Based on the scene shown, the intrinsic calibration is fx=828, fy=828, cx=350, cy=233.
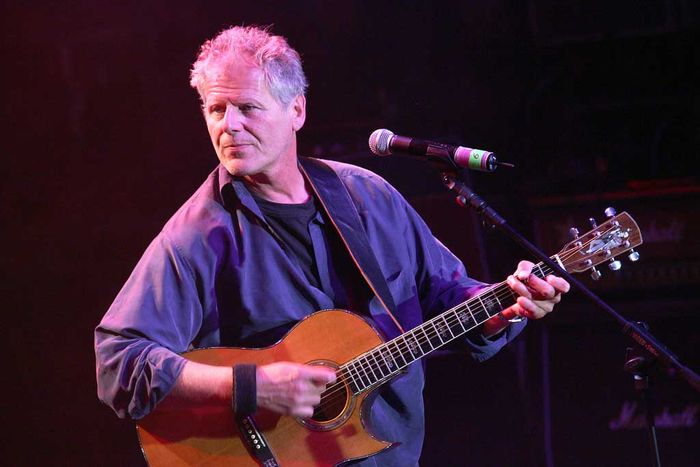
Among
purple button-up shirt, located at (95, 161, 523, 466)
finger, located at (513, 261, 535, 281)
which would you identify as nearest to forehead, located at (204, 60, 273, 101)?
purple button-up shirt, located at (95, 161, 523, 466)

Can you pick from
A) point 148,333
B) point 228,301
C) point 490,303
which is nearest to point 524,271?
point 490,303

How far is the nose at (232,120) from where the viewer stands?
303cm

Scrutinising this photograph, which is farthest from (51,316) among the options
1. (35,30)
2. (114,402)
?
(114,402)

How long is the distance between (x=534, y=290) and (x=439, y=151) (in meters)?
0.59

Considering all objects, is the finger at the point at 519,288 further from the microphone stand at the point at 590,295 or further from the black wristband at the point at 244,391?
the black wristband at the point at 244,391

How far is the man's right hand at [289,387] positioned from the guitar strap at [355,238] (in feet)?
1.36

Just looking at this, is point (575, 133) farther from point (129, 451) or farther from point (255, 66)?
point (129, 451)

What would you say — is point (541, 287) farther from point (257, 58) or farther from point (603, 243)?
point (257, 58)

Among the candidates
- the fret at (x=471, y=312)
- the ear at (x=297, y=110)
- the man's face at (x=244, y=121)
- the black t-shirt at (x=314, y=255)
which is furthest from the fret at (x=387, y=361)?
the ear at (x=297, y=110)

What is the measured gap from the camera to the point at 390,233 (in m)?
3.28

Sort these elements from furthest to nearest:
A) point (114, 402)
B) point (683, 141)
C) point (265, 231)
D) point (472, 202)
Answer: point (683, 141) → point (265, 231) → point (114, 402) → point (472, 202)

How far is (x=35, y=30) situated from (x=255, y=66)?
7.11 feet

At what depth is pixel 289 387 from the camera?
277 centimetres

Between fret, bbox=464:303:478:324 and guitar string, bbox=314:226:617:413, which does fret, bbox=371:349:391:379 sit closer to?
guitar string, bbox=314:226:617:413
